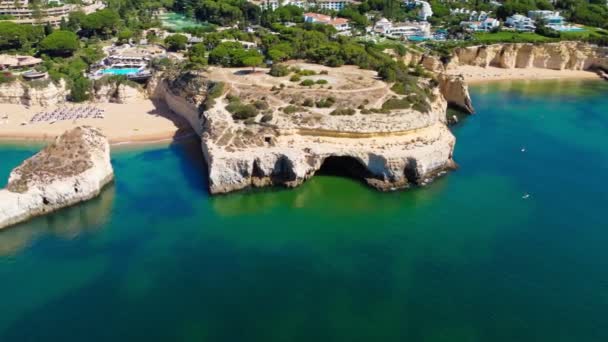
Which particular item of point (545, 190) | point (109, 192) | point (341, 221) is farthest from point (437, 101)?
point (109, 192)

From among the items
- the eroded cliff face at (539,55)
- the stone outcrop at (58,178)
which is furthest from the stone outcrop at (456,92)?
the stone outcrop at (58,178)

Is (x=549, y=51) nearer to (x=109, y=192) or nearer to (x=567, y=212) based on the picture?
(x=567, y=212)

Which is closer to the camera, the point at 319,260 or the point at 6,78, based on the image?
the point at 319,260

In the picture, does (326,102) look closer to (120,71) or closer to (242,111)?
(242,111)

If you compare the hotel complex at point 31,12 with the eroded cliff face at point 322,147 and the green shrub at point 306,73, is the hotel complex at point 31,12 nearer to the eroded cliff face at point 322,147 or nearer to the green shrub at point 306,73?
the green shrub at point 306,73

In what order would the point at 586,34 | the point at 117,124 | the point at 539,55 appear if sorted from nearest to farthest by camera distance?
the point at 117,124 < the point at 539,55 < the point at 586,34

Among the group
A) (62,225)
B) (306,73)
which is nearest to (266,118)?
(306,73)

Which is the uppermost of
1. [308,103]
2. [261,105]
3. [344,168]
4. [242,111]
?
[308,103]
